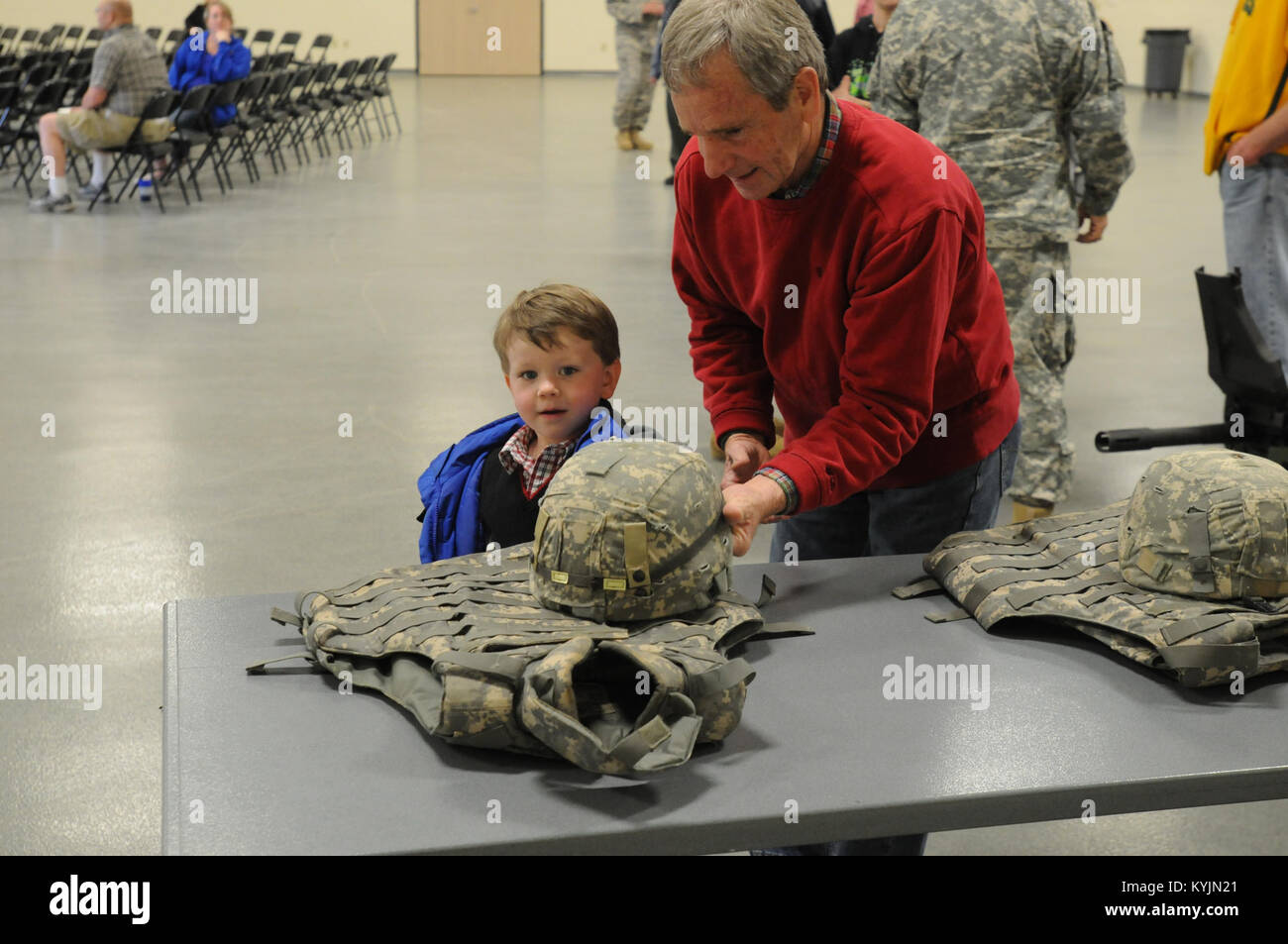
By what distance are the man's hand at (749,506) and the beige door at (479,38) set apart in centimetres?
1983

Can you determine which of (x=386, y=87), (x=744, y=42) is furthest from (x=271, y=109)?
(x=744, y=42)

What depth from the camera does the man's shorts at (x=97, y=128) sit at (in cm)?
924

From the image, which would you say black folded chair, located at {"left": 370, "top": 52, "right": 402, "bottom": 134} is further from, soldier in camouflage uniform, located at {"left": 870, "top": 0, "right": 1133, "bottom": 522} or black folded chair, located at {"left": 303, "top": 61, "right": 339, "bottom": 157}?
soldier in camouflage uniform, located at {"left": 870, "top": 0, "right": 1133, "bottom": 522}

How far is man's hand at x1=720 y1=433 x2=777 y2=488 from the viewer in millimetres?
2090

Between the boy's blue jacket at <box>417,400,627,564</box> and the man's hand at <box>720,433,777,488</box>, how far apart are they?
198 millimetres

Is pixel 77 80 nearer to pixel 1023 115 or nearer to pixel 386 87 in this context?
pixel 386 87

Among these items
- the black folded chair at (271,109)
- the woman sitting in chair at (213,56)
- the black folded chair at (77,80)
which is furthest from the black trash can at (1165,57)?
the black folded chair at (77,80)

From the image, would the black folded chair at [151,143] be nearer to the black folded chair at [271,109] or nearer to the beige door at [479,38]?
the black folded chair at [271,109]

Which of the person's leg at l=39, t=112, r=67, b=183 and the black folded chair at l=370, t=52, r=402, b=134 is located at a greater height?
the black folded chair at l=370, t=52, r=402, b=134

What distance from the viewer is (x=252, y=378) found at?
5559 millimetres

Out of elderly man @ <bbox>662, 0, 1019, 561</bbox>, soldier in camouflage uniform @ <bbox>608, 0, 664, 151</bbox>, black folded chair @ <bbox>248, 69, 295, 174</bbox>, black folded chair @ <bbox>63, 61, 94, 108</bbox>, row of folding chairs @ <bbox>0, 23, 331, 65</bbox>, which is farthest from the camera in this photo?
row of folding chairs @ <bbox>0, 23, 331, 65</bbox>

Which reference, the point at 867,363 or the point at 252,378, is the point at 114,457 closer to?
the point at 252,378

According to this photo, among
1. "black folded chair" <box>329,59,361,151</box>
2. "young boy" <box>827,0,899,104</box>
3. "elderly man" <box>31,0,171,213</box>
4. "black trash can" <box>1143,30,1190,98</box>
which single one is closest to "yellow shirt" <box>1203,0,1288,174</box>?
"young boy" <box>827,0,899,104</box>
